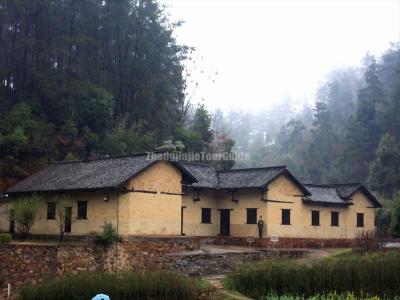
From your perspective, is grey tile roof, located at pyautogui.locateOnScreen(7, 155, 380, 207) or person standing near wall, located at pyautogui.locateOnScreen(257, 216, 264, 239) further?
person standing near wall, located at pyautogui.locateOnScreen(257, 216, 264, 239)

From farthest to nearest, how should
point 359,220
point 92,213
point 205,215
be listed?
point 359,220, point 205,215, point 92,213

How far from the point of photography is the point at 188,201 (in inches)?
1326

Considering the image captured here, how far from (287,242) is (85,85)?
71.0 feet

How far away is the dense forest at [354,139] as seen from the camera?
195 ft

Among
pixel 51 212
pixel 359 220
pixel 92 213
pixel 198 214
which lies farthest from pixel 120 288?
pixel 359 220

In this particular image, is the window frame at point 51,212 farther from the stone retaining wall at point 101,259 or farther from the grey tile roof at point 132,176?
the stone retaining wall at point 101,259

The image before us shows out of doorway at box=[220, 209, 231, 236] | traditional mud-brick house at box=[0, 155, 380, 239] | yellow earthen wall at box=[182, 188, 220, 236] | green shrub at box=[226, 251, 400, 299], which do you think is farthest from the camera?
doorway at box=[220, 209, 231, 236]

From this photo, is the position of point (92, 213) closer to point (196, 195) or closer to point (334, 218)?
point (196, 195)

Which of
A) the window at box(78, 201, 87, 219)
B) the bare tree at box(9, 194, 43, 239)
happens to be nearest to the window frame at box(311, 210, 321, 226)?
the window at box(78, 201, 87, 219)

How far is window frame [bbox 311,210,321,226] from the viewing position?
3622 centimetres

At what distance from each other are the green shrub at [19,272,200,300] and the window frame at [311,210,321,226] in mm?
19912

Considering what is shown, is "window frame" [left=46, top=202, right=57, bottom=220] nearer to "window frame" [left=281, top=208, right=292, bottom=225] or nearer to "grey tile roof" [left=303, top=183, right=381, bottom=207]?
"window frame" [left=281, top=208, right=292, bottom=225]

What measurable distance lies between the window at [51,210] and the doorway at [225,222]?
34.0 ft

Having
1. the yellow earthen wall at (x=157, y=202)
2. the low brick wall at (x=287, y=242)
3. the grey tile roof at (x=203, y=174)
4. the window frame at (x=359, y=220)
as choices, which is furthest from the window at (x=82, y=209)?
the window frame at (x=359, y=220)
